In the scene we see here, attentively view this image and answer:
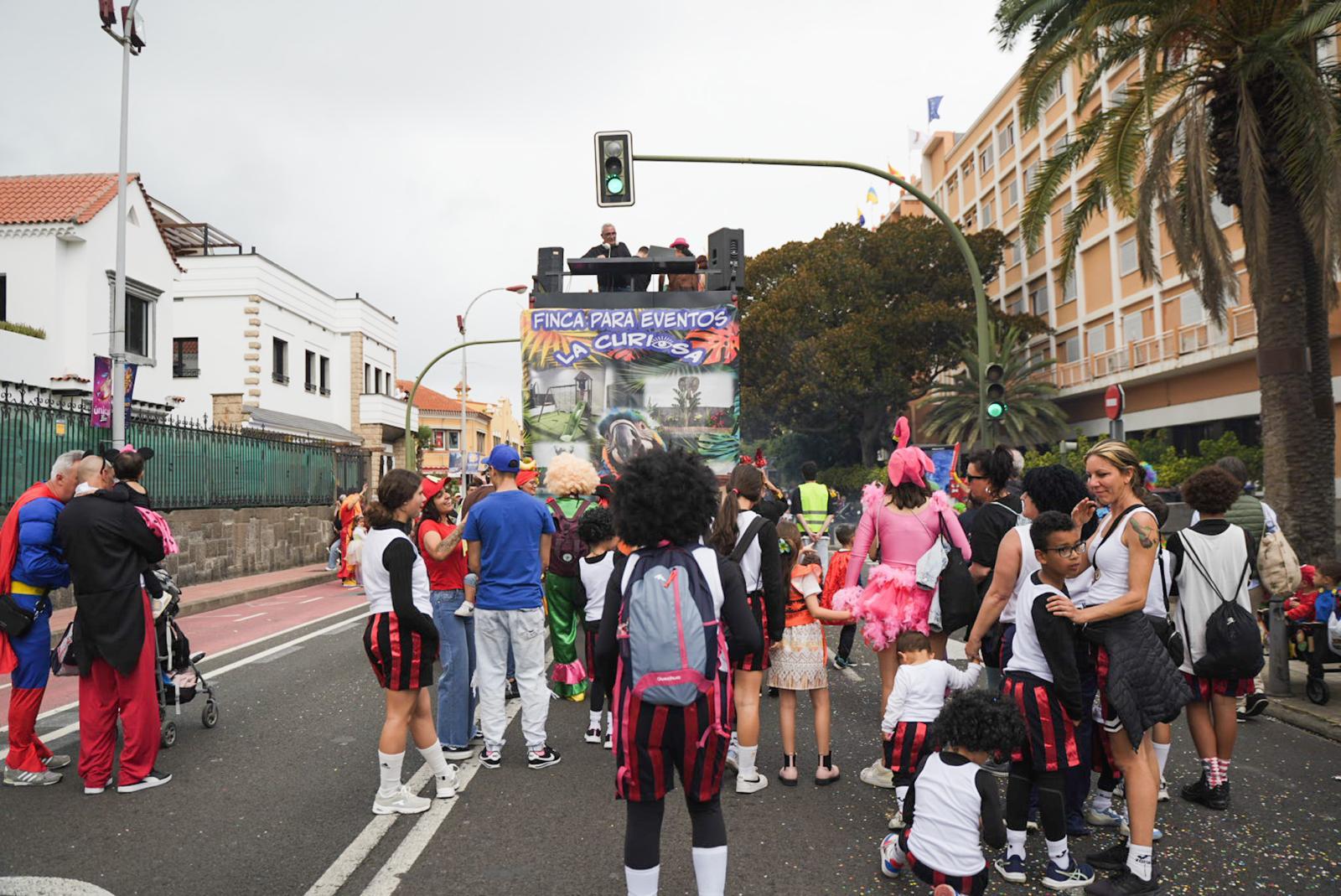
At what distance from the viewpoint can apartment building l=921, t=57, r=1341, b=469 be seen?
29562 millimetres

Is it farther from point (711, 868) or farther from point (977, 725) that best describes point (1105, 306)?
point (711, 868)

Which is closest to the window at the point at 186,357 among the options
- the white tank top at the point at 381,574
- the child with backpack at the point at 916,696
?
the white tank top at the point at 381,574

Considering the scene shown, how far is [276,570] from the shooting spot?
70.5ft

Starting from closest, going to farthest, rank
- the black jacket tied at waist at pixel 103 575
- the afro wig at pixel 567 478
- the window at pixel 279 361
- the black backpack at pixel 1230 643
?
the black backpack at pixel 1230 643, the black jacket tied at waist at pixel 103 575, the afro wig at pixel 567 478, the window at pixel 279 361

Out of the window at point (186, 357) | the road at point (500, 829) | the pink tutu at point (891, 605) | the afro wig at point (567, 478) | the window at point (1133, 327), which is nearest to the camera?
the road at point (500, 829)

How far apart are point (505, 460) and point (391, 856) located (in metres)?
2.32

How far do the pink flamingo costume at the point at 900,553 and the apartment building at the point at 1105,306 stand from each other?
794 inches

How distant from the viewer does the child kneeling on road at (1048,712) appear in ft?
12.9

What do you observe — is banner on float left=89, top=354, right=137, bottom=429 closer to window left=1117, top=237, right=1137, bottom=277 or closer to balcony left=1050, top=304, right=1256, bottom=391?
balcony left=1050, top=304, right=1256, bottom=391

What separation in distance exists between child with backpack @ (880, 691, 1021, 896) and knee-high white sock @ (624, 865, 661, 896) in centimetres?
102

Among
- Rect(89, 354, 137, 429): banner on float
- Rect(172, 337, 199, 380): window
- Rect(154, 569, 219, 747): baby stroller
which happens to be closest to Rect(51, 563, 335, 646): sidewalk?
Rect(89, 354, 137, 429): banner on float

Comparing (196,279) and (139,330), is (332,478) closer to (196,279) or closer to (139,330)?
(139,330)

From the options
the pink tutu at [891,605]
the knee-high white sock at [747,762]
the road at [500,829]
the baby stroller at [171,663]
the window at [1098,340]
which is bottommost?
the road at [500,829]

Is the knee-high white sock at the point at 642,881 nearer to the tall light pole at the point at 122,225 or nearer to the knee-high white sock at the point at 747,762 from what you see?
the knee-high white sock at the point at 747,762
